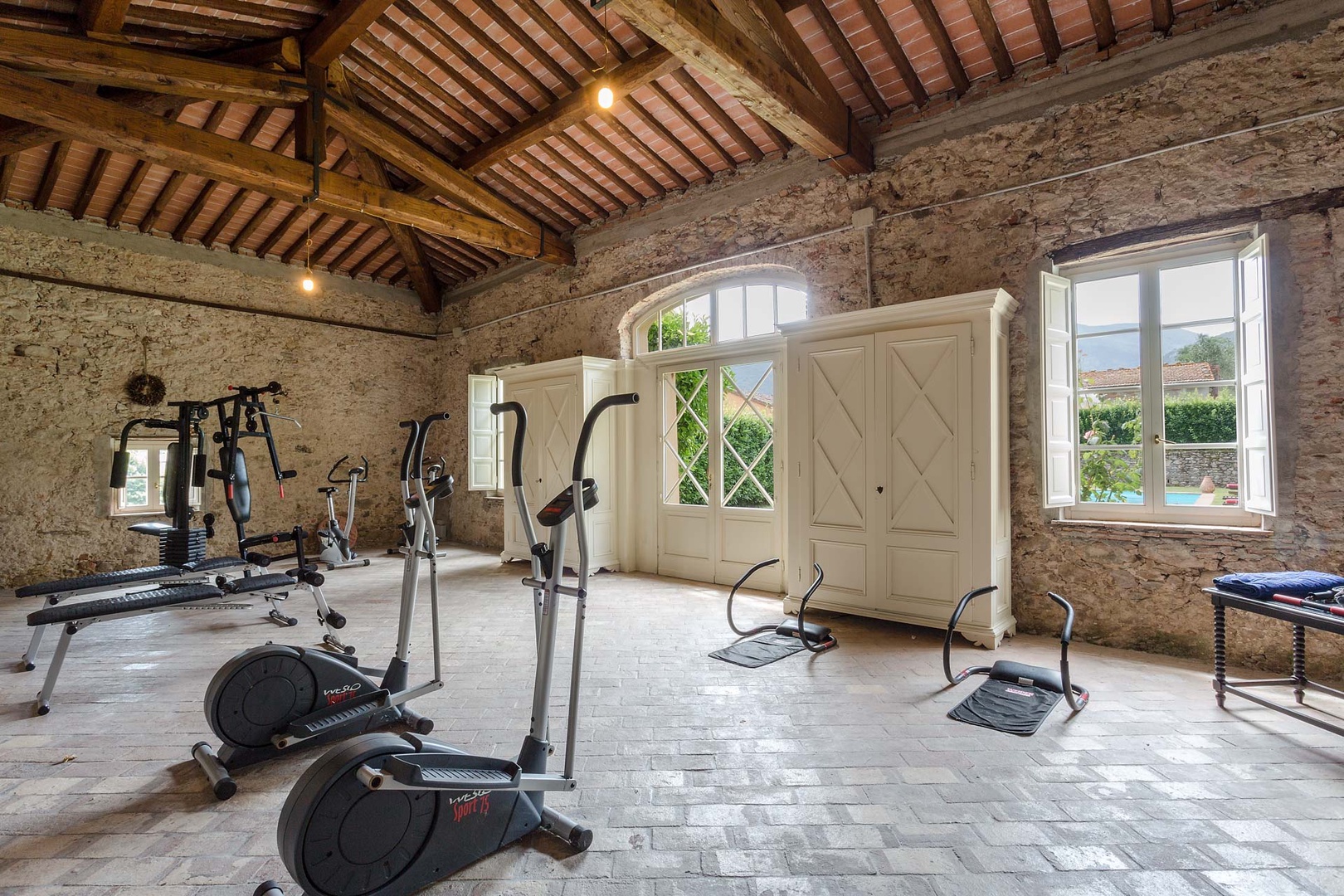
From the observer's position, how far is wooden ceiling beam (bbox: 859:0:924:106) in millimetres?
4090

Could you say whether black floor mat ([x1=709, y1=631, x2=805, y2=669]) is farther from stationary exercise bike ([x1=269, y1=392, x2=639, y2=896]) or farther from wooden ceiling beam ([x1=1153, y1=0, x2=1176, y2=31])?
wooden ceiling beam ([x1=1153, y1=0, x2=1176, y2=31])

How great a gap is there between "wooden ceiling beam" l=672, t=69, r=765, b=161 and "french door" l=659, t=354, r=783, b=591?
1.89m

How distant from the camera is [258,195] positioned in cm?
701

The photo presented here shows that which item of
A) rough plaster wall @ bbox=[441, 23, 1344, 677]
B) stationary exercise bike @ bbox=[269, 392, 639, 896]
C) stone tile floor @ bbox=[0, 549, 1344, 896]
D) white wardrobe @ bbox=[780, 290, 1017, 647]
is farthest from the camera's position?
white wardrobe @ bbox=[780, 290, 1017, 647]

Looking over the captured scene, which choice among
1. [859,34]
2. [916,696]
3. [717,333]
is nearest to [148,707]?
[916,696]

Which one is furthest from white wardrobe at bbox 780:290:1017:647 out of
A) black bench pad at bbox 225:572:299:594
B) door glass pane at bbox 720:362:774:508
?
black bench pad at bbox 225:572:299:594

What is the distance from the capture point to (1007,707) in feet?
10.1

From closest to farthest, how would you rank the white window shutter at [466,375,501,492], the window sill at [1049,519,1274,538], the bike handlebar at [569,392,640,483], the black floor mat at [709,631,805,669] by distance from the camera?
1. the bike handlebar at [569,392,640,483]
2. the window sill at [1049,519,1274,538]
3. the black floor mat at [709,631,805,669]
4. the white window shutter at [466,375,501,492]

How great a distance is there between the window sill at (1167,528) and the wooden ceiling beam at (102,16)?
7.30 meters

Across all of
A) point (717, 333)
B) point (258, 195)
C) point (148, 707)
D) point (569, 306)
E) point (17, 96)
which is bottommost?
point (148, 707)

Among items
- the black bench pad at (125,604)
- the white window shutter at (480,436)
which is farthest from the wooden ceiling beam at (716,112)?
the black bench pad at (125,604)

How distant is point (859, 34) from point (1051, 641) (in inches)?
175

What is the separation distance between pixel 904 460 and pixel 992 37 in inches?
114

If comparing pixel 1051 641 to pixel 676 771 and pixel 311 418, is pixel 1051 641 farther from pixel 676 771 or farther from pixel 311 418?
pixel 311 418
